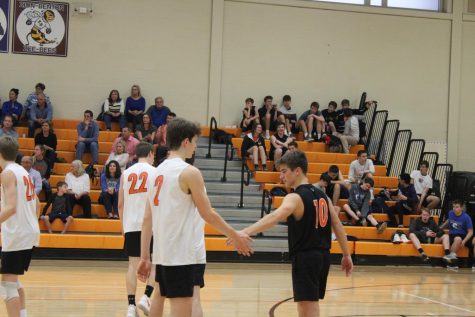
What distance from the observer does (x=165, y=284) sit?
15.8 feet

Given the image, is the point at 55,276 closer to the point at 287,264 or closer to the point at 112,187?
the point at 112,187

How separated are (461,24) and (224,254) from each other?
10848mm

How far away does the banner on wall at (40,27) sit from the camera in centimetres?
1761

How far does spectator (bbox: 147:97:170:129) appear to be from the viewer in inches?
688

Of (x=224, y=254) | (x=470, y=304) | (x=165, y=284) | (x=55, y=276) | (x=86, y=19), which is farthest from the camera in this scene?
(x=86, y=19)

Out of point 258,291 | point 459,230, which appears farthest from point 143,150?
point 459,230

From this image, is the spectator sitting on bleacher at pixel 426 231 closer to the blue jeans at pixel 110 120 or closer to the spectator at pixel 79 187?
the spectator at pixel 79 187

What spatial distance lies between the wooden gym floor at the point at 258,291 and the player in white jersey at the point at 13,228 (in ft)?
6.57

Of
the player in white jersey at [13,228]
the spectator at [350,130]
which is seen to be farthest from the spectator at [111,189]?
the player in white jersey at [13,228]

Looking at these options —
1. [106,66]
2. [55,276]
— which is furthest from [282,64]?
[55,276]

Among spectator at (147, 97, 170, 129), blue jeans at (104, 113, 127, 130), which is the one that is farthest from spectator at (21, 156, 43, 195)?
spectator at (147, 97, 170, 129)

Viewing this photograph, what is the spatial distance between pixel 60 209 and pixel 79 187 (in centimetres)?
69

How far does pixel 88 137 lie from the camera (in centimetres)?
1627

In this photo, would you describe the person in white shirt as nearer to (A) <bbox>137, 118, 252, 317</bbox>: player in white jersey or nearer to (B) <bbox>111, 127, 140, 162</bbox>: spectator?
(B) <bbox>111, 127, 140, 162</bbox>: spectator
